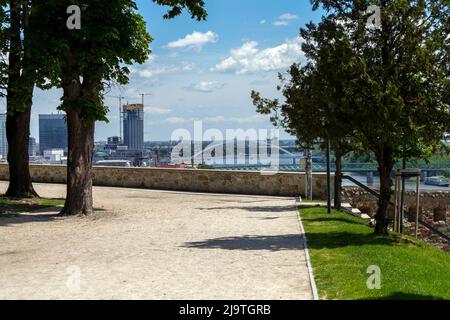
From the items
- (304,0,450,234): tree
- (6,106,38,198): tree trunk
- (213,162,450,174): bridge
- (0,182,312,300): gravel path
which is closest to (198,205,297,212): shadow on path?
(0,182,312,300): gravel path

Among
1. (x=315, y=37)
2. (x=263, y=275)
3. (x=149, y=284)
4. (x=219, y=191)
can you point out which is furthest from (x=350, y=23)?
(x=219, y=191)

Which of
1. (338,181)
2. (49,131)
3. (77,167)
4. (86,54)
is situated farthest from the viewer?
(49,131)

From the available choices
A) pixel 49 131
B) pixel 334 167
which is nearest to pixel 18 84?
pixel 334 167

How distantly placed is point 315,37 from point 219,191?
1292 cm

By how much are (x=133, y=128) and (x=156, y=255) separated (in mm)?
39224

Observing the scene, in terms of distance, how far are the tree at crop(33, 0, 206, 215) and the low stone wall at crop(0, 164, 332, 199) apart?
8.16 meters

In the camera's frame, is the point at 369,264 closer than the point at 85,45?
Yes

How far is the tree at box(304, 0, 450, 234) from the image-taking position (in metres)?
10.8

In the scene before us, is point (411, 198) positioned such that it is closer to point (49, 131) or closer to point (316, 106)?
point (316, 106)

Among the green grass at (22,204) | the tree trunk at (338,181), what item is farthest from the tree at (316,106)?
the green grass at (22,204)

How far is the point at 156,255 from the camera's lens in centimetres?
986

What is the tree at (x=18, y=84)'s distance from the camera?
1494cm

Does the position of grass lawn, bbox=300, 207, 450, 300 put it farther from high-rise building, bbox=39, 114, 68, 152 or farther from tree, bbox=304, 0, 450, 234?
high-rise building, bbox=39, 114, 68, 152

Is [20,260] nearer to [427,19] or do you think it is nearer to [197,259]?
[197,259]
